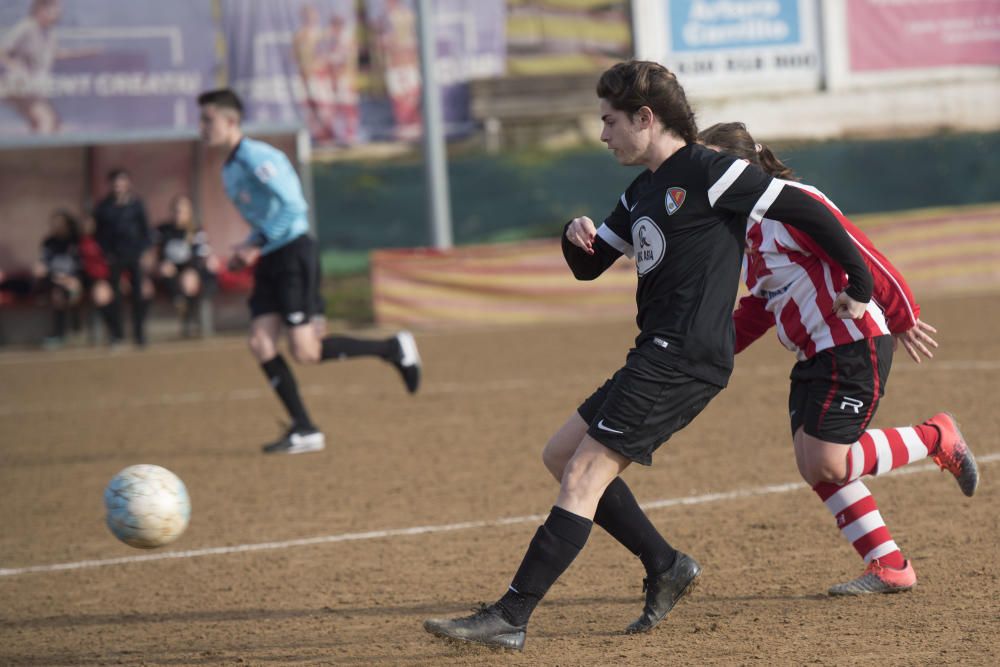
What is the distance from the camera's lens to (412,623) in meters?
4.54

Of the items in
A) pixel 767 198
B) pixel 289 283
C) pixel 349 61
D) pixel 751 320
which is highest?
pixel 349 61

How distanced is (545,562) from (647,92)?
1.42 metres

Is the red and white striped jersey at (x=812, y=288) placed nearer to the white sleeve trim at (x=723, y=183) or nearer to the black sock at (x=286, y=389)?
the white sleeve trim at (x=723, y=183)

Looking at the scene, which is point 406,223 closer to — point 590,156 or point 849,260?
point 590,156

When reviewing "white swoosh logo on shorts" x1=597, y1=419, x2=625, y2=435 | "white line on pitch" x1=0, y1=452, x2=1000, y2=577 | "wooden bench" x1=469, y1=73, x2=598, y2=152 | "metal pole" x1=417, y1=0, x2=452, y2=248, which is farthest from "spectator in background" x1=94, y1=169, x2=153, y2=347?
"white swoosh logo on shorts" x1=597, y1=419, x2=625, y2=435

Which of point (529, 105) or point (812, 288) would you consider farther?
point (529, 105)

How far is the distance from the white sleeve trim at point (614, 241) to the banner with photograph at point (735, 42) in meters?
15.1

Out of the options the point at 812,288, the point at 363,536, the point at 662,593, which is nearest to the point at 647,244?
the point at 812,288

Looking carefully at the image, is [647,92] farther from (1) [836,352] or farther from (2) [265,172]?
(2) [265,172]

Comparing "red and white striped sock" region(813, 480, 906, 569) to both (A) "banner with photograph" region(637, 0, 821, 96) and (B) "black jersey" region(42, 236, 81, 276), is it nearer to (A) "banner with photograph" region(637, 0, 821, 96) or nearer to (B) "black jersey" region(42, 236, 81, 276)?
(B) "black jersey" region(42, 236, 81, 276)

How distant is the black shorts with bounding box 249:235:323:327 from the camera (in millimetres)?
8047

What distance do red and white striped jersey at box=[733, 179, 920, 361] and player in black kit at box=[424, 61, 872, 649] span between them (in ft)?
1.08

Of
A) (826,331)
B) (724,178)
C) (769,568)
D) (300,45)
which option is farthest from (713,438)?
(300,45)

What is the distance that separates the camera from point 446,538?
227 inches
